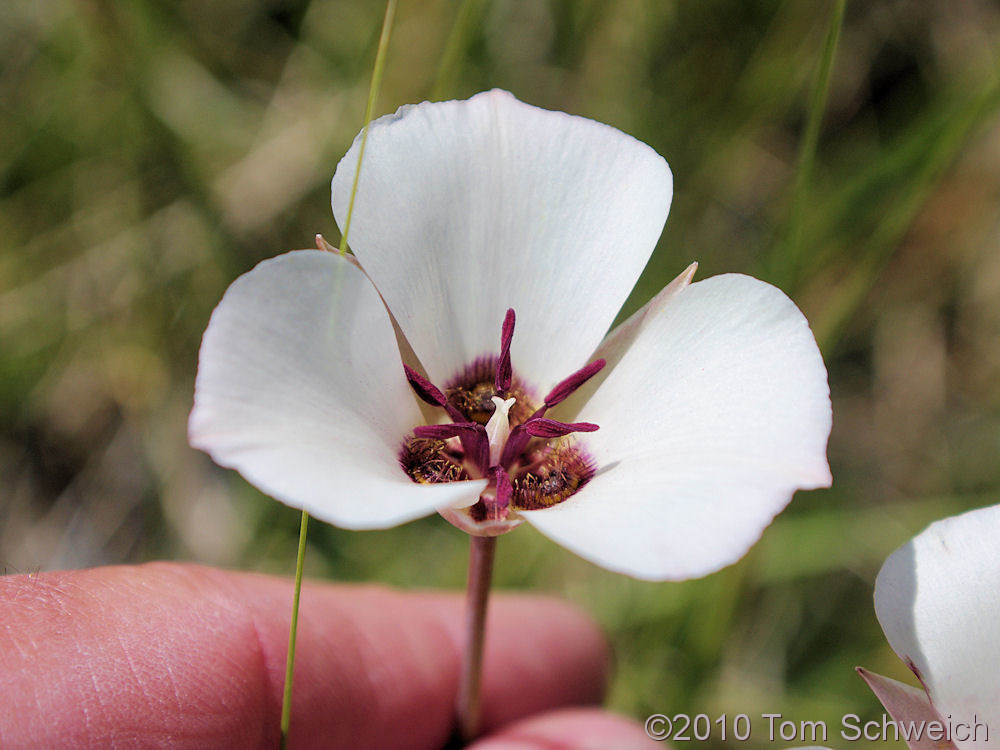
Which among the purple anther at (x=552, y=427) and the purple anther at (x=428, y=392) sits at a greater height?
the purple anther at (x=428, y=392)

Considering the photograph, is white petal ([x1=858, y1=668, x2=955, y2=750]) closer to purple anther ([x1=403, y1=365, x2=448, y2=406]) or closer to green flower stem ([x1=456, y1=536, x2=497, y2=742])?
green flower stem ([x1=456, y1=536, x2=497, y2=742])

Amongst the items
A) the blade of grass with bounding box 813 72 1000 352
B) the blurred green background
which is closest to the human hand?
the blurred green background

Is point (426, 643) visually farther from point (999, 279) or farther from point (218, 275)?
point (999, 279)

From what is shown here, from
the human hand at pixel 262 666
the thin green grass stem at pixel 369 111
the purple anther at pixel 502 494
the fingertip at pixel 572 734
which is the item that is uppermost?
the thin green grass stem at pixel 369 111

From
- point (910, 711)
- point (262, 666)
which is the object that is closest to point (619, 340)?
point (910, 711)

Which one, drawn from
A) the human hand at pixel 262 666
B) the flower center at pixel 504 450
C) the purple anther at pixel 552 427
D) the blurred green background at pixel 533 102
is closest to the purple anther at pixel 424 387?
the flower center at pixel 504 450

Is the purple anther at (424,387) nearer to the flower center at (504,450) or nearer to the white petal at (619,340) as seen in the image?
the flower center at (504,450)

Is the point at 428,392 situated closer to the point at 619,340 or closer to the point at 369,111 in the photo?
the point at 619,340

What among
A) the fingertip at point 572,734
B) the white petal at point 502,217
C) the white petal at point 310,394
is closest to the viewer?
the white petal at point 310,394
